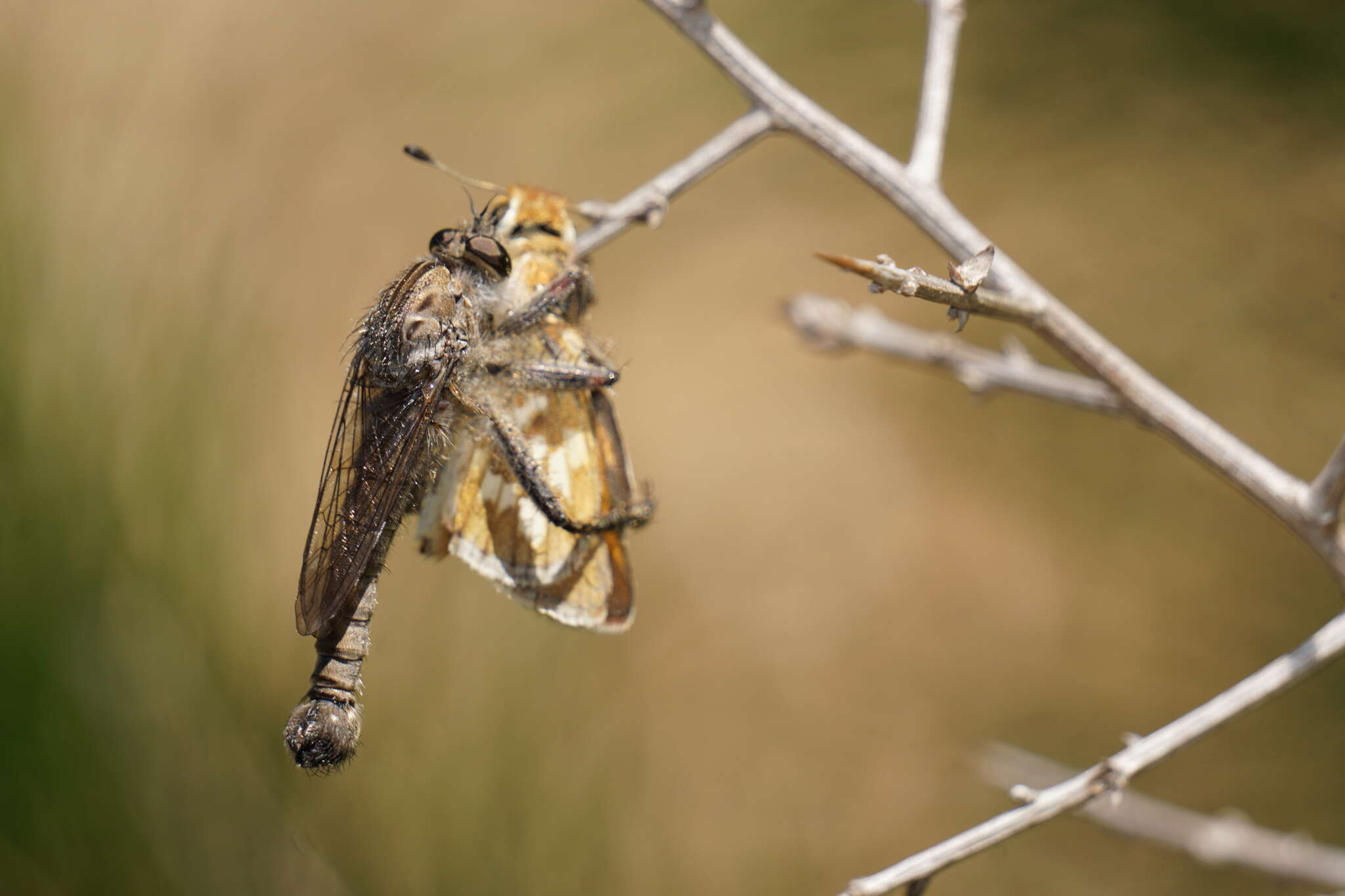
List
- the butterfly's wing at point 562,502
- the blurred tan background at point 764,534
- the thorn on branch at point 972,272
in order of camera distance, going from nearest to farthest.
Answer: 1. the thorn on branch at point 972,272
2. the butterfly's wing at point 562,502
3. the blurred tan background at point 764,534

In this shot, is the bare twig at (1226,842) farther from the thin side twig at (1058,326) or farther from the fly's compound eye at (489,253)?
the fly's compound eye at (489,253)

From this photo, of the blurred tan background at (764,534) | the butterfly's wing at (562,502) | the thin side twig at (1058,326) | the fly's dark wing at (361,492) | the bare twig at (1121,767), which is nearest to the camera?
the bare twig at (1121,767)

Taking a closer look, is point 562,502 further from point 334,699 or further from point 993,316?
point 993,316

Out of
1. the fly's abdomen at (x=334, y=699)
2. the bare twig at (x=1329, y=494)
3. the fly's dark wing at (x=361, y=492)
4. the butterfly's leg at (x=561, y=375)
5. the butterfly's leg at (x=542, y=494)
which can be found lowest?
the fly's abdomen at (x=334, y=699)

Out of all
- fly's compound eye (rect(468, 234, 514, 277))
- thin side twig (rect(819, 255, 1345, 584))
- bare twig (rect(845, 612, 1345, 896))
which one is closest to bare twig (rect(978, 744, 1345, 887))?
bare twig (rect(845, 612, 1345, 896))

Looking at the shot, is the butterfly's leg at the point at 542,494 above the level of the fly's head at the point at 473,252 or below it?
below

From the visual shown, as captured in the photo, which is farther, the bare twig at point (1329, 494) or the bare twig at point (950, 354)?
the bare twig at point (950, 354)

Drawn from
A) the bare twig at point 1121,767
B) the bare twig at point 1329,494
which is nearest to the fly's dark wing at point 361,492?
the bare twig at point 1121,767
